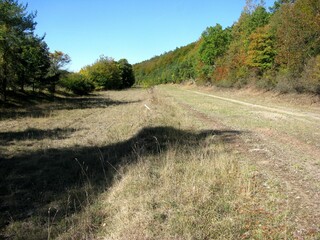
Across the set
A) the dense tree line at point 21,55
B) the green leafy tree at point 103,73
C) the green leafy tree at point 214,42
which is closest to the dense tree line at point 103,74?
the green leafy tree at point 103,73

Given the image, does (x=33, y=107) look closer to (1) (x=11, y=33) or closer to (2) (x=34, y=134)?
(1) (x=11, y=33)

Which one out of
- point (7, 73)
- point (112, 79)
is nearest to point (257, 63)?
point (7, 73)

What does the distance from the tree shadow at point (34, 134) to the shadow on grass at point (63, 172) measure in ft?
8.71

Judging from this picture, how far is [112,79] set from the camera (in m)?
79.0

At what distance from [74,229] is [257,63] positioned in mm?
37114

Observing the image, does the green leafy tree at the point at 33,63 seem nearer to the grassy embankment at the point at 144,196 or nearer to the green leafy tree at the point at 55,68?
the green leafy tree at the point at 55,68

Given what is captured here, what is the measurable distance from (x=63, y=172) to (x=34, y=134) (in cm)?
645

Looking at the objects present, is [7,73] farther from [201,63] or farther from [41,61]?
[201,63]

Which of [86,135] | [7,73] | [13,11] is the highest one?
[13,11]

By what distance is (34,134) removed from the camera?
14344mm

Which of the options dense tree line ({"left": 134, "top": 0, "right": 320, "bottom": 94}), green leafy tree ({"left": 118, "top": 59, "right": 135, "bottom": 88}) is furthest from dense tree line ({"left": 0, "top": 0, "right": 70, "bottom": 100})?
green leafy tree ({"left": 118, "top": 59, "right": 135, "bottom": 88})

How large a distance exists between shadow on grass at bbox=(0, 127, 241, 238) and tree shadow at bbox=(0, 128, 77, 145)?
8.71ft

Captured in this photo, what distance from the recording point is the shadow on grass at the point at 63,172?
6.44 meters

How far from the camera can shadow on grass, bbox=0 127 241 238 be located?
254 inches
